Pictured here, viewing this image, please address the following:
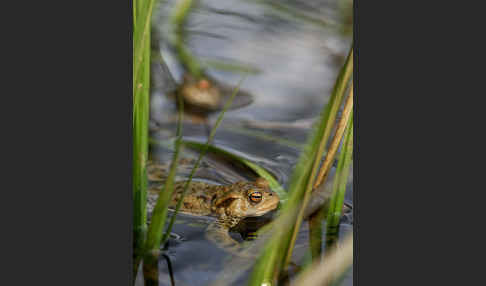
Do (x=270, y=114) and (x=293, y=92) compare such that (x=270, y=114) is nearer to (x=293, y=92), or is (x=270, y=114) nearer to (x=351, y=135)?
(x=293, y=92)

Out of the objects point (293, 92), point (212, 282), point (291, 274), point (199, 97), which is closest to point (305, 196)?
point (291, 274)

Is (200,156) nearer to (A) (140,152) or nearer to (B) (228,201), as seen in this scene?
(A) (140,152)

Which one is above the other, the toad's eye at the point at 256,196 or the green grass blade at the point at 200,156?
the green grass blade at the point at 200,156

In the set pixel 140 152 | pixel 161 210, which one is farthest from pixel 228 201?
pixel 161 210

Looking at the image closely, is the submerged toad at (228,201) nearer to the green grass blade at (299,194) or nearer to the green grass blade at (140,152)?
the green grass blade at (140,152)

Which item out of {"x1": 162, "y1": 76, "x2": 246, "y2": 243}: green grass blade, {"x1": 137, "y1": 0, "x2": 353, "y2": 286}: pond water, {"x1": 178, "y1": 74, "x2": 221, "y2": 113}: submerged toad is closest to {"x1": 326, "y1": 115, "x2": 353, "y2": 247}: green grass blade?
{"x1": 137, "y1": 0, "x2": 353, "y2": 286}: pond water

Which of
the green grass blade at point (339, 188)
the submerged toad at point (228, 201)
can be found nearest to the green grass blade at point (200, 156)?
the submerged toad at point (228, 201)
